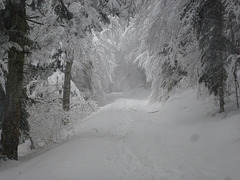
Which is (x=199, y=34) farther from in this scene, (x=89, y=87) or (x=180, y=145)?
(x=89, y=87)

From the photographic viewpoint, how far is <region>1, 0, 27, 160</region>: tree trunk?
23.6 feet

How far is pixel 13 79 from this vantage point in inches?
285

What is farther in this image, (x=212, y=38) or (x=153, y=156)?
(x=212, y=38)

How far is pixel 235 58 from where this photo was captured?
7.49m

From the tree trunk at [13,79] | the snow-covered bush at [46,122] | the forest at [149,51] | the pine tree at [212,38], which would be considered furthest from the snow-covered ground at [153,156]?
the snow-covered bush at [46,122]

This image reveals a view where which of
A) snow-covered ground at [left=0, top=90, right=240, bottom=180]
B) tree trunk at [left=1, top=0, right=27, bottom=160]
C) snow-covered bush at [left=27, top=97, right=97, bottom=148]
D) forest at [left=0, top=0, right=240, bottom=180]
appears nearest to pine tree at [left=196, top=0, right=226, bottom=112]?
forest at [left=0, top=0, right=240, bottom=180]

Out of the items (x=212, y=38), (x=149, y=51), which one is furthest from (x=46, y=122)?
(x=212, y=38)

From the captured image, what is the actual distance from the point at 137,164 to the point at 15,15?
16.1 ft

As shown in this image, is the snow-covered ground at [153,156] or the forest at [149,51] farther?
the forest at [149,51]

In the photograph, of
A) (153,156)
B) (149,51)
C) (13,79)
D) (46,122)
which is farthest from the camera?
(46,122)

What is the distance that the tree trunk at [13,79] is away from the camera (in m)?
7.19

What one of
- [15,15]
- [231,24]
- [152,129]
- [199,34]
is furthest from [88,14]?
[152,129]

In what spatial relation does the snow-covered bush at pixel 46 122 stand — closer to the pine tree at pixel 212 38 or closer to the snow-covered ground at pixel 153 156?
the snow-covered ground at pixel 153 156

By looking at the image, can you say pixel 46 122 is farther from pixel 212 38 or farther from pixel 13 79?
pixel 212 38
